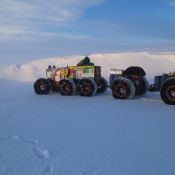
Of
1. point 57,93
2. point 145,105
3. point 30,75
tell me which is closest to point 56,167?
point 145,105

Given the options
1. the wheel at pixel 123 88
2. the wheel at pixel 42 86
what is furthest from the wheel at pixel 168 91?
the wheel at pixel 42 86

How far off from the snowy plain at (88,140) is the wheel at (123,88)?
1.86 metres

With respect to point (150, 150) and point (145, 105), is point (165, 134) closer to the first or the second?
point (150, 150)

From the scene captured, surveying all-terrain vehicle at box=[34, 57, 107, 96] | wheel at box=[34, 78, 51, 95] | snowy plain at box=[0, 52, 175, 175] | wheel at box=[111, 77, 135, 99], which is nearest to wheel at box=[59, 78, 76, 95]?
all-terrain vehicle at box=[34, 57, 107, 96]

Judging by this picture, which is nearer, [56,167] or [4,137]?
[56,167]

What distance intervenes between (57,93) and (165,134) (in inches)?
390

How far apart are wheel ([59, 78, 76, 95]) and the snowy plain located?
3742 mm

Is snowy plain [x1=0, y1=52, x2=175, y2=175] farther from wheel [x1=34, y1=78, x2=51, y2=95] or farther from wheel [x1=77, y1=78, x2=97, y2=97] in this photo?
wheel [x1=34, y1=78, x2=51, y2=95]

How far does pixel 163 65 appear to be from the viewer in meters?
35.9

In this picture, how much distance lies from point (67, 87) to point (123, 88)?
3063 mm

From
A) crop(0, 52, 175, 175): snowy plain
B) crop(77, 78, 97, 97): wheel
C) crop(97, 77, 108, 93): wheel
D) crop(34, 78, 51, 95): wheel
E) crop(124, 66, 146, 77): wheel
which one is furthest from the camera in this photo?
crop(34, 78, 51, 95): wheel

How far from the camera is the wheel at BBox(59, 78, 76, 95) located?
15.1 m

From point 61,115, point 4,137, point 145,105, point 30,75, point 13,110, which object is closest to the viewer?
point 4,137

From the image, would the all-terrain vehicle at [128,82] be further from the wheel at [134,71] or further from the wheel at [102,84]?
the wheel at [102,84]
